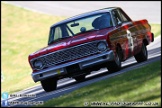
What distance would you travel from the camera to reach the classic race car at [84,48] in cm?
1574

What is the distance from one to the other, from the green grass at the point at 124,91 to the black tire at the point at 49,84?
2.53 metres

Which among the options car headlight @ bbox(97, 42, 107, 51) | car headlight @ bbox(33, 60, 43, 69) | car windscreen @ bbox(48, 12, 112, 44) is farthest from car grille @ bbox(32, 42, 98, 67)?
car windscreen @ bbox(48, 12, 112, 44)

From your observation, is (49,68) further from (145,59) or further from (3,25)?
(3,25)

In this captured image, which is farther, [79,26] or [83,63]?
[79,26]

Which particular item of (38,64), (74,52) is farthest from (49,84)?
(74,52)

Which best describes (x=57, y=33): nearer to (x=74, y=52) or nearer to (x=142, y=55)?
(x=74, y=52)

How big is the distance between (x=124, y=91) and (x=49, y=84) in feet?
17.2

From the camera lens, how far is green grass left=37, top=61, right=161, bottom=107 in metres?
10.6

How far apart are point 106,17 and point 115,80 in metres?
3.69

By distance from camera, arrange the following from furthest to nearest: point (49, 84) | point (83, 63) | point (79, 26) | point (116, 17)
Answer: point (116, 17)
point (79, 26)
point (49, 84)
point (83, 63)

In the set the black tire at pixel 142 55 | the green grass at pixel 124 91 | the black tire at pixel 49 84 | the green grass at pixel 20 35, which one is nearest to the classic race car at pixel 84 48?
the black tire at pixel 49 84

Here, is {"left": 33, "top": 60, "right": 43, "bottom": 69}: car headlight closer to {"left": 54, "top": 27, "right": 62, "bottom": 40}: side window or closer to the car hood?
the car hood

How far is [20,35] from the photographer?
155ft

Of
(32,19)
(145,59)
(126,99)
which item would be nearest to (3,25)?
(32,19)
